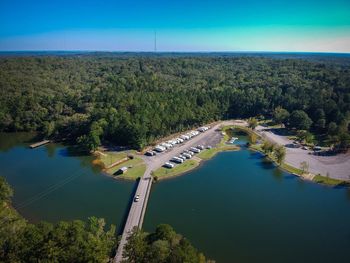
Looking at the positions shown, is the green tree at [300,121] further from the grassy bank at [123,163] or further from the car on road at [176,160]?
the grassy bank at [123,163]

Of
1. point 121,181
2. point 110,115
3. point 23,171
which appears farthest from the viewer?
point 110,115

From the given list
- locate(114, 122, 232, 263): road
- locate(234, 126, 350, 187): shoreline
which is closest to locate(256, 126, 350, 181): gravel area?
locate(234, 126, 350, 187): shoreline

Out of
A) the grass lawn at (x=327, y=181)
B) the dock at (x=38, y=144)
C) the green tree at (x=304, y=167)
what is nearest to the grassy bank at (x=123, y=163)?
the dock at (x=38, y=144)

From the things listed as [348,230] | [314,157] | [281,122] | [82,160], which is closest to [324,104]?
[281,122]

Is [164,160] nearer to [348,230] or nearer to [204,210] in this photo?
[204,210]

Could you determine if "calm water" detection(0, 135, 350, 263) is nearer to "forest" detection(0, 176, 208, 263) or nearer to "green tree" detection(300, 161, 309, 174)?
"green tree" detection(300, 161, 309, 174)

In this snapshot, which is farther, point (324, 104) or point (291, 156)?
point (324, 104)
